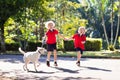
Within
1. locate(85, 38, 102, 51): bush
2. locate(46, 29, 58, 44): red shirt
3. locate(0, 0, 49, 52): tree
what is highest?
locate(0, 0, 49, 52): tree

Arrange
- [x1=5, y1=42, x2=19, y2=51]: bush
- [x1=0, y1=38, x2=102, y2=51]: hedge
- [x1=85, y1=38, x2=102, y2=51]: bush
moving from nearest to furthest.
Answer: [x1=5, y1=42, x2=19, y2=51]: bush
[x1=0, y1=38, x2=102, y2=51]: hedge
[x1=85, y1=38, x2=102, y2=51]: bush

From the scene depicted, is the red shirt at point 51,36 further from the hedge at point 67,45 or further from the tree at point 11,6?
the hedge at point 67,45

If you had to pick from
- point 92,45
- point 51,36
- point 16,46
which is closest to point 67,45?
point 92,45

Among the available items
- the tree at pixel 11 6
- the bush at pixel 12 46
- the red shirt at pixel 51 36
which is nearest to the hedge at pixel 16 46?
the bush at pixel 12 46

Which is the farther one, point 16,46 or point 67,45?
point 67,45

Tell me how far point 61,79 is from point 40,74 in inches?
52.2

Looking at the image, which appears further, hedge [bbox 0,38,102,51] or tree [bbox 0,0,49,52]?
hedge [bbox 0,38,102,51]

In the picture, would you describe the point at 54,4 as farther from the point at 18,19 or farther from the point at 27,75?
the point at 27,75

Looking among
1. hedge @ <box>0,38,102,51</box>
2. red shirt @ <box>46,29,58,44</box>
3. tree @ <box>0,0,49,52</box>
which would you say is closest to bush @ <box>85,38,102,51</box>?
hedge @ <box>0,38,102,51</box>

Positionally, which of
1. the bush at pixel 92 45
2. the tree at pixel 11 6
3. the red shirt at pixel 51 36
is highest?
the tree at pixel 11 6

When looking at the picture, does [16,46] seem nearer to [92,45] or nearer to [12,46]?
[12,46]

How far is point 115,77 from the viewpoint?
11539mm

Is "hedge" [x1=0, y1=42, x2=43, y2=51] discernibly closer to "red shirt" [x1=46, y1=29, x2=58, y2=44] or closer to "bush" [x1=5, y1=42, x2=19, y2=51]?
"bush" [x1=5, y1=42, x2=19, y2=51]

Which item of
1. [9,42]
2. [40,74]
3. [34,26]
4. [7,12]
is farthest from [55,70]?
[34,26]
